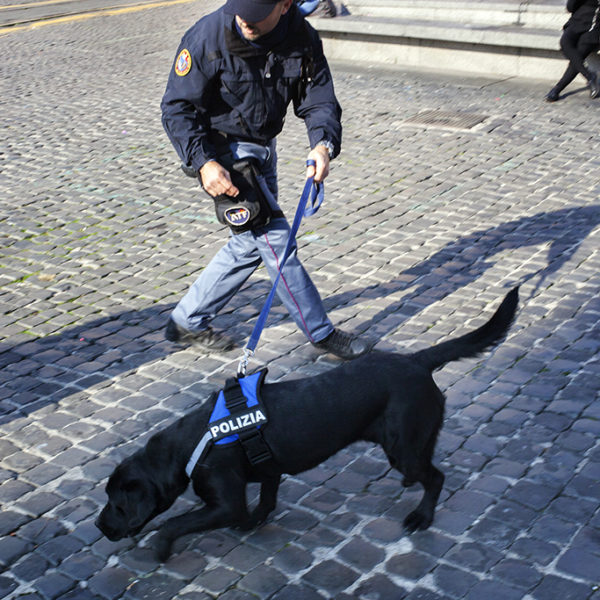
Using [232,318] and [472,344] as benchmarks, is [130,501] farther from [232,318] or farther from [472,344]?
[232,318]

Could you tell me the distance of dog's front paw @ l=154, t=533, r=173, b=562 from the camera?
322 cm

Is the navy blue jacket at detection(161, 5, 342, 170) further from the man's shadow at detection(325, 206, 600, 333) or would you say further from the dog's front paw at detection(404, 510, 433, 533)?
Result: the dog's front paw at detection(404, 510, 433, 533)

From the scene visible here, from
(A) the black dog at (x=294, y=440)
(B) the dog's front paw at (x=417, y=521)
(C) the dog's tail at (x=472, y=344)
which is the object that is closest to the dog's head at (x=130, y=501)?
(A) the black dog at (x=294, y=440)

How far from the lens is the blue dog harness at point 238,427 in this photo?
3102 millimetres

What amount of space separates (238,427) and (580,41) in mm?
8395

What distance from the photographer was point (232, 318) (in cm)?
543

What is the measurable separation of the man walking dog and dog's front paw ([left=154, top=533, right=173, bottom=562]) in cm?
180

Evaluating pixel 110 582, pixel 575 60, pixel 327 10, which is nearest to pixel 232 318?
pixel 110 582

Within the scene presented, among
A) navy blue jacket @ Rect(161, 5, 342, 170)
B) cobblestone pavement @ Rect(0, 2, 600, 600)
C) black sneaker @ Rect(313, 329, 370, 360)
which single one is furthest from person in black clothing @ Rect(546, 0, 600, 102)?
black sneaker @ Rect(313, 329, 370, 360)

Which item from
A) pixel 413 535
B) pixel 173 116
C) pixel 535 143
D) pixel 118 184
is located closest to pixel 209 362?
pixel 173 116

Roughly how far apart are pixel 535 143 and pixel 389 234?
2.95m

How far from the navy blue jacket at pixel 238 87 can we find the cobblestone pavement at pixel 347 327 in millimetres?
1358

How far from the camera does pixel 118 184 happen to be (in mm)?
8258

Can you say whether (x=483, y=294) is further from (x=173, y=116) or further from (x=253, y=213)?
(x=173, y=116)
